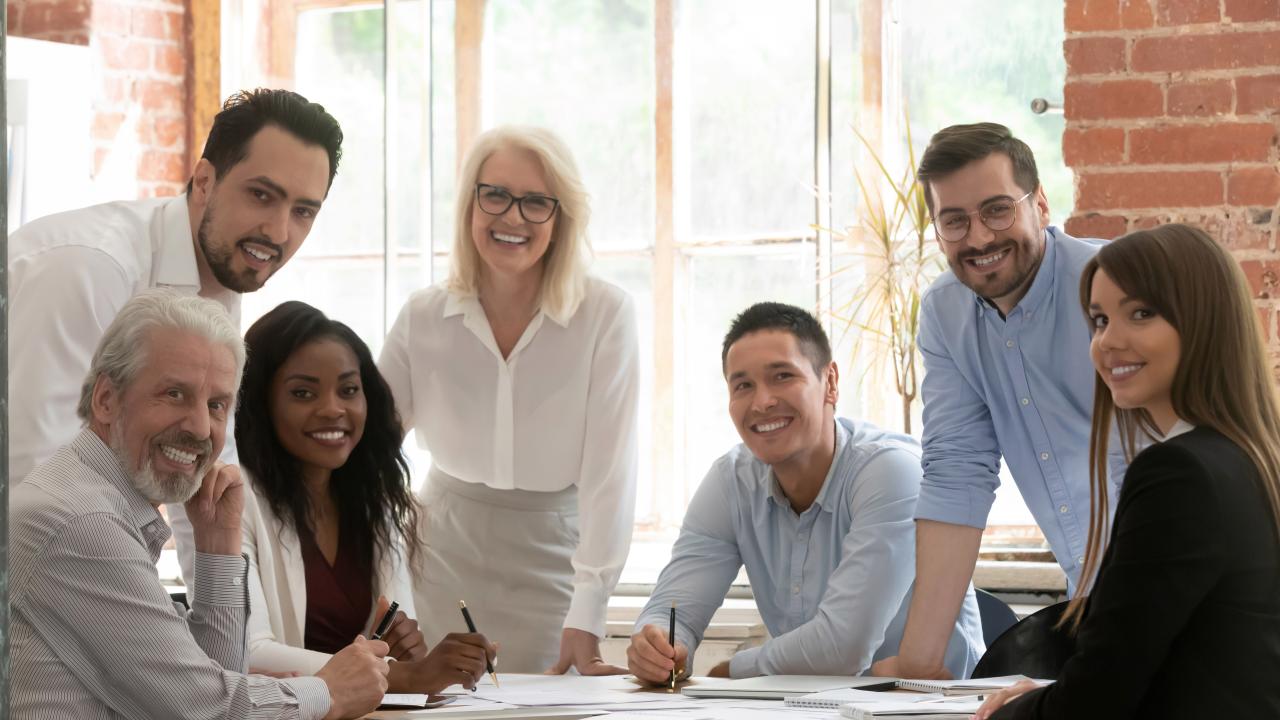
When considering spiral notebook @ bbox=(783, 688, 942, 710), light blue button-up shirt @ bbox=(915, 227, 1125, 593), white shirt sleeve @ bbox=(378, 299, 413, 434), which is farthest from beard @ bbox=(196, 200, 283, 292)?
light blue button-up shirt @ bbox=(915, 227, 1125, 593)

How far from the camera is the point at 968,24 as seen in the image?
393 cm

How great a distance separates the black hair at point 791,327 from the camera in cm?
274

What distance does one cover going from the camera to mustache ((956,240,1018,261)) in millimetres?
2393

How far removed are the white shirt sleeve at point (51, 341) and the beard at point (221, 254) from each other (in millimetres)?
247

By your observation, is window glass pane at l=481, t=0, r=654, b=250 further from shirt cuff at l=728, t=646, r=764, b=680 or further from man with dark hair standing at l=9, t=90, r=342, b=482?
shirt cuff at l=728, t=646, r=764, b=680

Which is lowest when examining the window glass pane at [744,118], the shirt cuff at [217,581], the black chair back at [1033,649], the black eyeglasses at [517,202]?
the black chair back at [1033,649]

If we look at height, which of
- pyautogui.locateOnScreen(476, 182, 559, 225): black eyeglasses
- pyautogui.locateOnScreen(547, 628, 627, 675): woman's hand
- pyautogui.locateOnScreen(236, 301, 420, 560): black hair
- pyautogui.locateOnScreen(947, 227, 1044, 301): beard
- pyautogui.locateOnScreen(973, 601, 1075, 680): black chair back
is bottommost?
pyautogui.locateOnScreen(547, 628, 627, 675): woman's hand

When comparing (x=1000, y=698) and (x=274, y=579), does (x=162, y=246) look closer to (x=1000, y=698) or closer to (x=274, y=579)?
(x=274, y=579)

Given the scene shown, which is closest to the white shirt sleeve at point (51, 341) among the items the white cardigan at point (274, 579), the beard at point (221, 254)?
the beard at point (221, 254)

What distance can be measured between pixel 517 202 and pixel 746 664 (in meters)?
1.02

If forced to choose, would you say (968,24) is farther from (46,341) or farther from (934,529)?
(46,341)

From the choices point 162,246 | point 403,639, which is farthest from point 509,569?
point 162,246

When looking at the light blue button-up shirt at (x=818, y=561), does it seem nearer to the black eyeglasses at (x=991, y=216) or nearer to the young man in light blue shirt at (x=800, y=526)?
the young man in light blue shirt at (x=800, y=526)

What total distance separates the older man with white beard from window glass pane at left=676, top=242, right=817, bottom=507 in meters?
2.27
